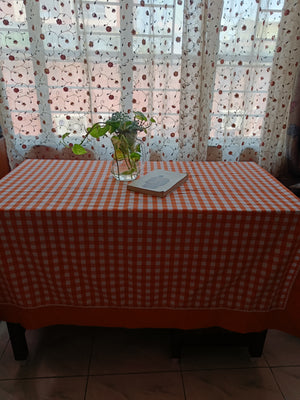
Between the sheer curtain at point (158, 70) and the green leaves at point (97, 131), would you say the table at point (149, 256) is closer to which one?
the green leaves at point (97, 131)

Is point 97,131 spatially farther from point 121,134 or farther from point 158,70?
point 158,70

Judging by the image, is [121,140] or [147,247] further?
[121,140]

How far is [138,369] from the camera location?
133cm

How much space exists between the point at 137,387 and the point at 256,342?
577 millimetres

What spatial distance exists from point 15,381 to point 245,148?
2306 millimetres

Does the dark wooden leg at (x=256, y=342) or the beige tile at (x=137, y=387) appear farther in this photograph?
the dark wooden leg at (x=256, y=342)

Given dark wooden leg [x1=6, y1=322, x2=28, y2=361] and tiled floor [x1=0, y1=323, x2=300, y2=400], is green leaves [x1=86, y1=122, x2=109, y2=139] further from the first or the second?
tiled floor [x1=0, y1=323, x2=300, y2=400]

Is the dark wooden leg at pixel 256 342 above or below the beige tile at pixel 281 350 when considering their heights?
above

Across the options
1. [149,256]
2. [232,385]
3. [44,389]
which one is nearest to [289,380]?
[232,385]

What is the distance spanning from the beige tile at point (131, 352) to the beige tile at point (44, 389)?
3.8 inches

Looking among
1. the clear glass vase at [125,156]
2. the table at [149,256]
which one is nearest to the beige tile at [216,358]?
the table at [149,256]

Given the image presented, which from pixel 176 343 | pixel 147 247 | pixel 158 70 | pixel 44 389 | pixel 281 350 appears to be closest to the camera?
pixel 147 247

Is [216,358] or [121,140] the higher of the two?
[121,140]

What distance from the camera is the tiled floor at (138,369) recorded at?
123cm
